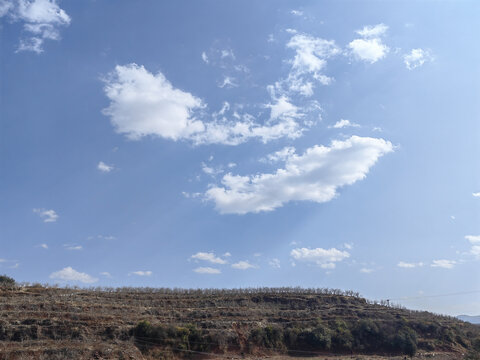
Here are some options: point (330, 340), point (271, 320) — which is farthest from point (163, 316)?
point (330, 340)

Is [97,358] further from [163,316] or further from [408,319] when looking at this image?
[408,319]

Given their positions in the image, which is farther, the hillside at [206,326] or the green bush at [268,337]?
Answer: the green bush at [268,337]

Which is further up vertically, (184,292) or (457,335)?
Answer: (184,292)

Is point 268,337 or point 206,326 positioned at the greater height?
point 206,326

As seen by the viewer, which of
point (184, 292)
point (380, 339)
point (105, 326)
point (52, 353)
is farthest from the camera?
point (184, 292)

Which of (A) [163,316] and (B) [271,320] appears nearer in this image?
(A) [163,316]

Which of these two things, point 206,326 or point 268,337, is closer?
point 206,326

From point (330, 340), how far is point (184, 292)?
88.8 feet

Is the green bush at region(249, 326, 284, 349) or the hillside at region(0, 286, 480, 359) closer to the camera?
the hillside at region(0, 286, 480, 359)

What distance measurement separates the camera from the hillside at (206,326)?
33906 mm

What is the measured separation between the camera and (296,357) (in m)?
42.5

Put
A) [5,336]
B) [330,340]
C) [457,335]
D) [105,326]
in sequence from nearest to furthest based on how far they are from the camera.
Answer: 1. [5,336]
2. [105,326]
3. [330,340]
4. [457,335]

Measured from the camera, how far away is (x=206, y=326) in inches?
1692

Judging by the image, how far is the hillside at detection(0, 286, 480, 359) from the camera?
33.9 metres
